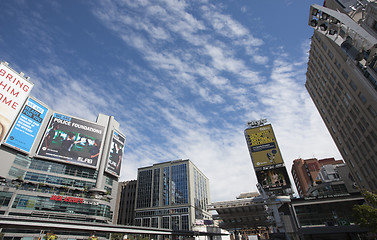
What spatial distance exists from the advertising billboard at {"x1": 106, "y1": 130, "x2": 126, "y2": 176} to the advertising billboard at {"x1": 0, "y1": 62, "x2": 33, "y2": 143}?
100 ft

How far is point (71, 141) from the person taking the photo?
66062 millimetres

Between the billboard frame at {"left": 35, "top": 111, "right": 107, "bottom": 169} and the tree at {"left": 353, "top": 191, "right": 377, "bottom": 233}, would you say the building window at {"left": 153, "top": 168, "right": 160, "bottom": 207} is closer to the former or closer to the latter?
the billboard frame at {"left": 35, "top": 111, "right": 107, "bottom": 169}

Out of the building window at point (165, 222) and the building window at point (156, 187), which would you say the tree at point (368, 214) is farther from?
the building window at point (156, 187)

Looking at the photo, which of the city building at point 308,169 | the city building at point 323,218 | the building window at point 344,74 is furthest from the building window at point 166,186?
the building window at point 344,74

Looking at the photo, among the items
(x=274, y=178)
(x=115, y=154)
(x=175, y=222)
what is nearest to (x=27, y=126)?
(x=115, y=154)

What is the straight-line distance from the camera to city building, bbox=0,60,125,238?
52.5m

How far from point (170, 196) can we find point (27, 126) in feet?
209

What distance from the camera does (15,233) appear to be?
1909 inches

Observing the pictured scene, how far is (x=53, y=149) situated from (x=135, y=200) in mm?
55462

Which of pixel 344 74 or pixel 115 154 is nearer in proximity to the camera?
pixel 344 74

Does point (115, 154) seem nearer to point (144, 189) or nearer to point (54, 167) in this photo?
point (54, 167)

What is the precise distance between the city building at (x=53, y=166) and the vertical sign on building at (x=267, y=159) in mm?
51643

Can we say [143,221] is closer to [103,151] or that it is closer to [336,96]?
[103,151]

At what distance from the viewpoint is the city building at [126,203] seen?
105062 millimetres
